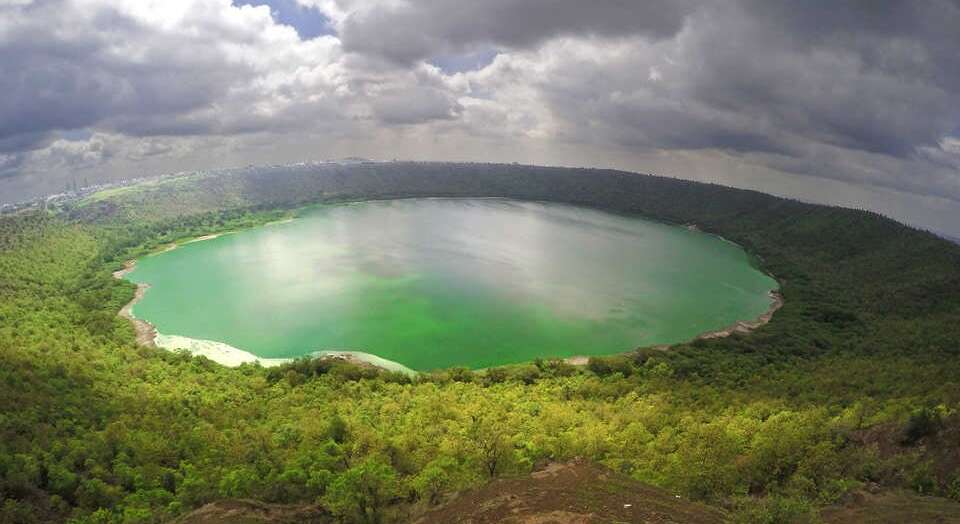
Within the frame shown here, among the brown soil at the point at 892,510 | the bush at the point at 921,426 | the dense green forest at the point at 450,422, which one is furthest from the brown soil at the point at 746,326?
the brown soil at the point at 892,510

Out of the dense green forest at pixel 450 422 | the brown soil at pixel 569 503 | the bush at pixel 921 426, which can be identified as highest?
the bush at pixel 921 426

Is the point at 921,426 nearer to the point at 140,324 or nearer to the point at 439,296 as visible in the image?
the point at 439,296

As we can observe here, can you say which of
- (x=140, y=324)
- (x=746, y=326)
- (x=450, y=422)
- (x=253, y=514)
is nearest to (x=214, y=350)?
(x=140, y=324)

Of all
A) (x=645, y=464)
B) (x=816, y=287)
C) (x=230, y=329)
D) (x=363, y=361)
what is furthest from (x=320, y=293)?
(x=816, y=287)

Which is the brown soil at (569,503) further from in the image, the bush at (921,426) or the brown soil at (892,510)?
the bush at (921,426)

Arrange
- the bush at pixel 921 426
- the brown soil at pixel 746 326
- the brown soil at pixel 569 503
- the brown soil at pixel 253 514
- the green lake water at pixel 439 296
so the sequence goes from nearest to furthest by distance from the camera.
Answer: the brown soil at pixel 569 503
the brown soil at pixel 253 514
the bush at pixel 921 426
the green lake water at pixel 439 296
the brown soil at pixel 746 326

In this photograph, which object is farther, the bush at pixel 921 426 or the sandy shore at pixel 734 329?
the sandy shore at pixel 734 329
